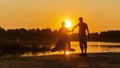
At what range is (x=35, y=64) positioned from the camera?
84.6 ft

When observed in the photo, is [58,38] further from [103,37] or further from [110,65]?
[103,37]

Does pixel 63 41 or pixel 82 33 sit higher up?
pixel 82 33

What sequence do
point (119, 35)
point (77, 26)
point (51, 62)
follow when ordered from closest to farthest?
point (51, 62)
point (77, 26)
point (119, 35)

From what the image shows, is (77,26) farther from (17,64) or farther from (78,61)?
(17,64)

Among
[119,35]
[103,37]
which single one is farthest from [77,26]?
[103,37]

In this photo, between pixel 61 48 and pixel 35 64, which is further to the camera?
pixel 61 48

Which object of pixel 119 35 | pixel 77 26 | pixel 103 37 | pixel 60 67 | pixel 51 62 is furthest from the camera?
pixel 103 37

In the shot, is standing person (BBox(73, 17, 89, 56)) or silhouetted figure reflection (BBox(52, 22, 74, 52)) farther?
silhouetted figure reflection (BBox(52, 22, 74, 52))

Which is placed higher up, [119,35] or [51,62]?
[119,35]

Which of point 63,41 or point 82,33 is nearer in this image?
point 82,33

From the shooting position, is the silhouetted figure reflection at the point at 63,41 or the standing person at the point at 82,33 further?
the silhouetted figure reflection at the point at 63,41

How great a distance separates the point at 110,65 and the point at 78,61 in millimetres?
2577

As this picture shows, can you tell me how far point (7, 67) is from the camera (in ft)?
82.0

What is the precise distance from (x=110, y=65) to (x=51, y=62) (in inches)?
126
